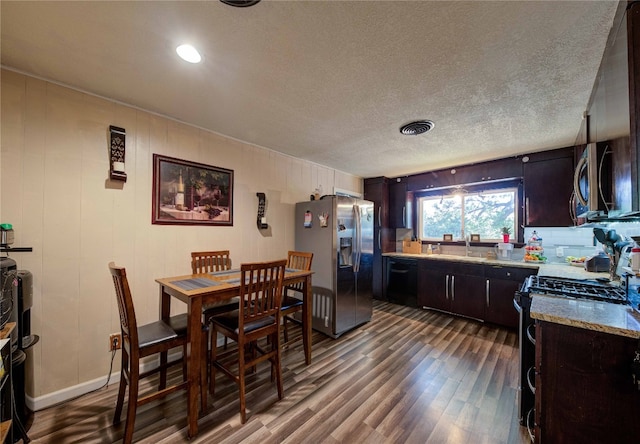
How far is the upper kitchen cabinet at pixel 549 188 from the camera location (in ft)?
9.64

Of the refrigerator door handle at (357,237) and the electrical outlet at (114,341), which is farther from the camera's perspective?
the refrigerator door handle at (357,237)

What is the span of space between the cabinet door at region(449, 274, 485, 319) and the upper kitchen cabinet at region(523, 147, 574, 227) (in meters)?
1.02

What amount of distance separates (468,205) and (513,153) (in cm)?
103

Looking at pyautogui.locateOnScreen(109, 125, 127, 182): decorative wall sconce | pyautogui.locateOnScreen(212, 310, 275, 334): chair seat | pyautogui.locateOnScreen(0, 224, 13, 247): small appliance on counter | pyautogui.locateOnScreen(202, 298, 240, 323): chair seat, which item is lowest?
pyautogui.locateOnScreen(202, 298, 240, 323): chair seat

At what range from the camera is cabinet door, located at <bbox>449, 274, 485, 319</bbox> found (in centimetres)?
331

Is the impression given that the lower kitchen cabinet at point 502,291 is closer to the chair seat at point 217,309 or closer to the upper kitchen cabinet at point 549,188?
the upper kitchen cabinet at point 549,188

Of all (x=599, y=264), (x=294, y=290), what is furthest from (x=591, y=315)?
(x=294, y=290)

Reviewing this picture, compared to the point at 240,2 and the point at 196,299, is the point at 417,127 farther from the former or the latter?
the point at 196,299

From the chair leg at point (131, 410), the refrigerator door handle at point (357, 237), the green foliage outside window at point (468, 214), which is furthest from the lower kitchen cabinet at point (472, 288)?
the chair leg at point (131, 410)

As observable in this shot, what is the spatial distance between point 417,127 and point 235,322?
2460 millimetres

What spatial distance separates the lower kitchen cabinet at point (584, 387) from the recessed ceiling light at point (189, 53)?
7.99 ft

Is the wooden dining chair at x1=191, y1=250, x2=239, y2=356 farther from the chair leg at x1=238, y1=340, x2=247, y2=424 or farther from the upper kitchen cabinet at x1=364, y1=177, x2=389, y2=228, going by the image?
the upper kitchen cabinet at x1=364, y1=177, x2=389, y2=228

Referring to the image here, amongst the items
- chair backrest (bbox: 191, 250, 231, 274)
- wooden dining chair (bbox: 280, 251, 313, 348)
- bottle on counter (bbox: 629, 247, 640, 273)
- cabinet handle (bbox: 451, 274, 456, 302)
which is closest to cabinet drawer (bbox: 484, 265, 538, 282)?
cabinet handle (bbox: 451, 274, 456, 302)

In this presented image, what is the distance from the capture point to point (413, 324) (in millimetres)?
3330
